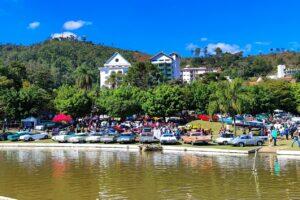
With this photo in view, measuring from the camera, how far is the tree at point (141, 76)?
459ft

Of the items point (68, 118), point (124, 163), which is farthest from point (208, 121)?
point (124, 163)

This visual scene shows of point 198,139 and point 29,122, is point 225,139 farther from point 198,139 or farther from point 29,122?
point 29,122

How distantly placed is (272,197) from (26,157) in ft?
95.5

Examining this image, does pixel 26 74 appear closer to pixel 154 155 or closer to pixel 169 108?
pixel 169 108

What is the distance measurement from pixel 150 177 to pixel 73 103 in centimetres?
5590

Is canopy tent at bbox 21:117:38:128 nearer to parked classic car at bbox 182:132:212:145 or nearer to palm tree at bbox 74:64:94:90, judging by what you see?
parked classic car at bbox 182:132:212:145

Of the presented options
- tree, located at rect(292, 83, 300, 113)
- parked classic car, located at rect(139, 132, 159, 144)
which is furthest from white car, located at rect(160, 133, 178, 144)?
tree, located at rect(292, 83, 300, 113)

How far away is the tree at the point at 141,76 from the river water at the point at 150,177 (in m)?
95.5

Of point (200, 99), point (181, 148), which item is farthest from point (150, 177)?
point (200, 99)

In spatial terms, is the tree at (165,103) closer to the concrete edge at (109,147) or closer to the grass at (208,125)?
the grass at (208,125)

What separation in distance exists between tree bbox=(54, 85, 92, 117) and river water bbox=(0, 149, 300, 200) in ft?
130

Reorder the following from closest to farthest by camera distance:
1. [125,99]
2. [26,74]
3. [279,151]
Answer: [279,151], [125,99], [26,74]

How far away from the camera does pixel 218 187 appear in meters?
26.3

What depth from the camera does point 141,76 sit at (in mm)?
142750
